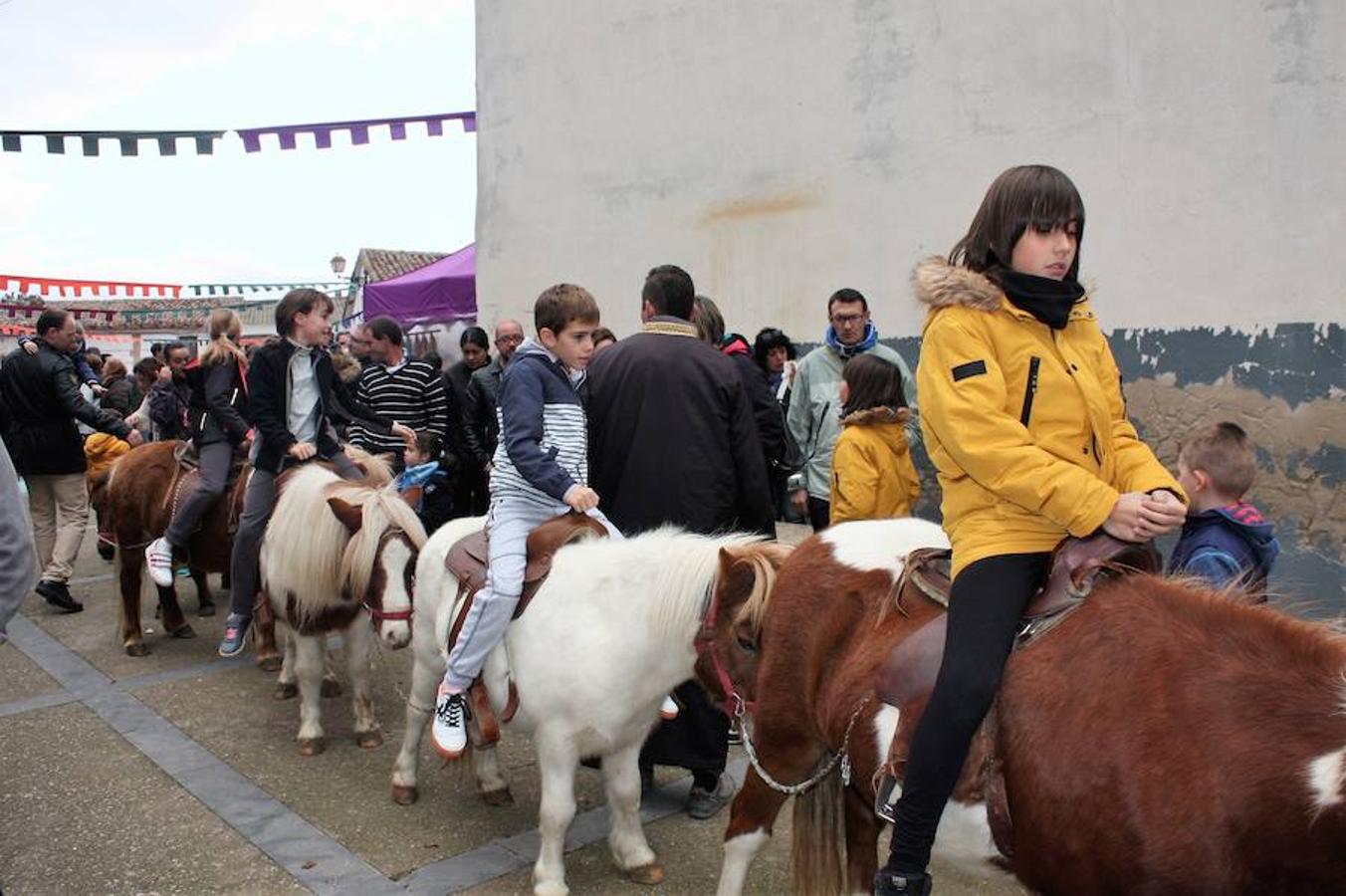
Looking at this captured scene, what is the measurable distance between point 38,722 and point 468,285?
8.41 metres

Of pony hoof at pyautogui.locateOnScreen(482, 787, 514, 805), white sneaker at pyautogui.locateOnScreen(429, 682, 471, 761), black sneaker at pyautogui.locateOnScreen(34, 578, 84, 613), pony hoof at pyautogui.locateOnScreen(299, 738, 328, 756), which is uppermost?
white sneaker at pyautogui.locateOnScreen(429, 682, 471, 761)

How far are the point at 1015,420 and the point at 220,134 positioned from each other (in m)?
11.5

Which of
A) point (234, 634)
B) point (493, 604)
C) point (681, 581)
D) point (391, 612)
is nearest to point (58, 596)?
point (234, 634)

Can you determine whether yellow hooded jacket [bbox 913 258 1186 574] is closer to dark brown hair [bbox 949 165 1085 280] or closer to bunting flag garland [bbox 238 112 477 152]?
dark brown hair [bbox 949 165 1085 280]

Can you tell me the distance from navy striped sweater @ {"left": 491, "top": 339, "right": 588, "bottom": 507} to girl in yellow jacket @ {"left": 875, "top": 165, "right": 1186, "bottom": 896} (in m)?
1.53

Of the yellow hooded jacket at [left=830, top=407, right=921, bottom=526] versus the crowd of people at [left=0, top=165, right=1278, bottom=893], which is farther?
the yellow hooded jacket at [left=830, top=407, right=921, bottom=526]

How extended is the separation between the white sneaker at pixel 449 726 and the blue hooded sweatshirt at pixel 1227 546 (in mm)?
2455

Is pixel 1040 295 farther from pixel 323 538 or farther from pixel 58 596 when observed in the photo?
pixel 58 596

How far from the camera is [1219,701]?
189 centimetres

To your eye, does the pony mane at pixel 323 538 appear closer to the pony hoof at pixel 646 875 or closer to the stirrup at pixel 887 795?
the pony hoof at pixel 646 875

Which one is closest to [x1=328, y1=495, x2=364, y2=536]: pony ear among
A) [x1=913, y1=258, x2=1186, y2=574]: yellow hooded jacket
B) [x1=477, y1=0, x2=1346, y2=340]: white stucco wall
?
[x1=913, y1=258, x2=1186, y2=574]: yellow hooded jacket

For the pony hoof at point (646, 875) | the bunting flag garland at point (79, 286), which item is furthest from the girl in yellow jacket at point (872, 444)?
the bunting flag garland at point (79, 286)

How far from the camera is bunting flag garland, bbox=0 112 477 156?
10.7 m

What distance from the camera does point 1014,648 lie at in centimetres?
218
